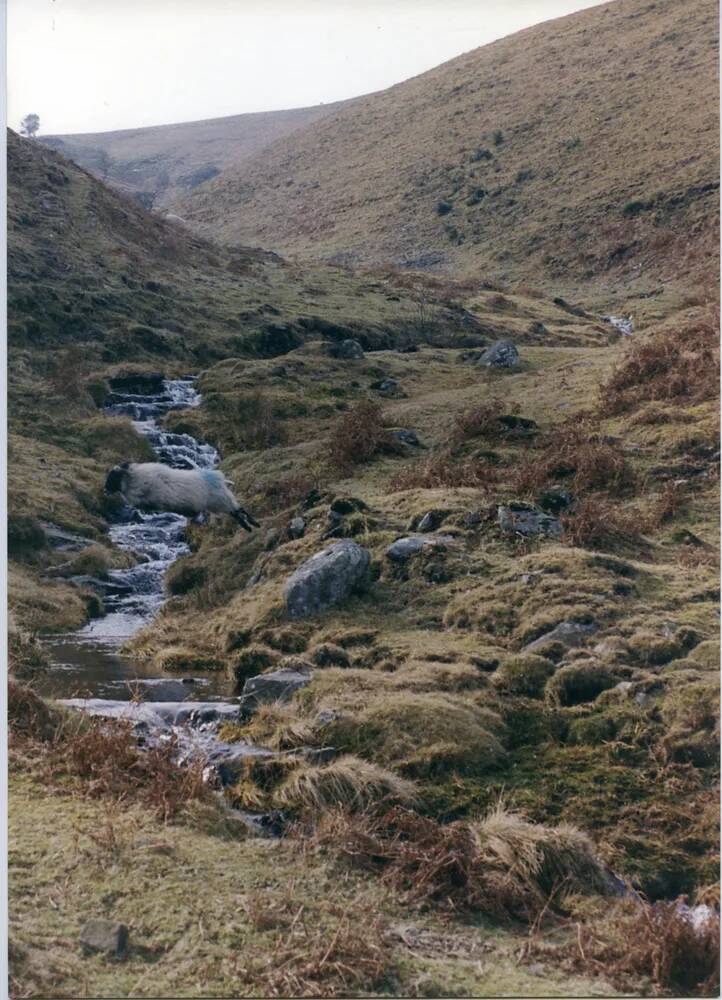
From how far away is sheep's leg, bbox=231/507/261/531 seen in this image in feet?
52.0

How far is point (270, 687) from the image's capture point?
9773 mm

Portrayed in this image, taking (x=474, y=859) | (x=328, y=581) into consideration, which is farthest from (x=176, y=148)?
(x=474, y=859)

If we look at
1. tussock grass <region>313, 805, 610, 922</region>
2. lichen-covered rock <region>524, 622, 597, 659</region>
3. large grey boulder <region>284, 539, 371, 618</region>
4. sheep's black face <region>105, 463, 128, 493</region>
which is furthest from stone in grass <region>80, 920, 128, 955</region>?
sheep's black face <region>105, 463, 128, 493</region>

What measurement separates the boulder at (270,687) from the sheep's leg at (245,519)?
5849 mm

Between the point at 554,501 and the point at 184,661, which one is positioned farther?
the point at 554,501

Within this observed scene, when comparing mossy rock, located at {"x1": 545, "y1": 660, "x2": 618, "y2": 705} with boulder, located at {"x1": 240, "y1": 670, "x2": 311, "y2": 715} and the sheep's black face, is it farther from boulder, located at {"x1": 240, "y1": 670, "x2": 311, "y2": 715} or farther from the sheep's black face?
the sheep's black face

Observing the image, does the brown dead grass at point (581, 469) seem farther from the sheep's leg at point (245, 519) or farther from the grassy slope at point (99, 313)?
the grassy slope at point (99, 313)

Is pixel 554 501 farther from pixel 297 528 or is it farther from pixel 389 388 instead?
pixel 389 388

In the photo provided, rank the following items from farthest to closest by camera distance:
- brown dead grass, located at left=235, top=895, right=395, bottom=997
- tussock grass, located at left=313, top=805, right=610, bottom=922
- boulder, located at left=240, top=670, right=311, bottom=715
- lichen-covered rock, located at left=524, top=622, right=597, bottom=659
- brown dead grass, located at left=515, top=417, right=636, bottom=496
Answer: brown dead grass, located at left=515, top=417, right=636, bottom=496 < lichen-covered rock, located at left=524, top=622, right=597, bottom=659 < boulder, located at left=240, top=670, right=311, bottom=715 < tussock grass, located at left=313, top=805, right=610, bottom=922 < brown dead grass, located at left=235, top=895, right=395, bottom=997

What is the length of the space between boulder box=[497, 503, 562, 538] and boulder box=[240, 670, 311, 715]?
13.3 ft

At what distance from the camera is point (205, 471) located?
17516 millimetres

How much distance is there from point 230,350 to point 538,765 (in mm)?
22754

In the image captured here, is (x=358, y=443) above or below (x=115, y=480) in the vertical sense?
above

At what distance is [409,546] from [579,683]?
3.91 m
